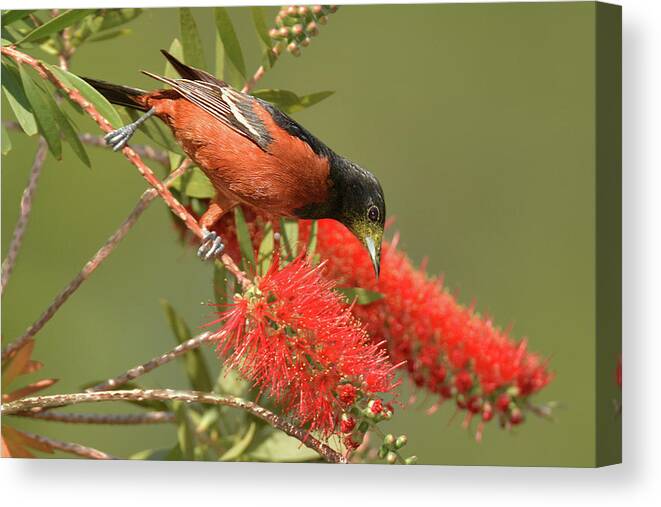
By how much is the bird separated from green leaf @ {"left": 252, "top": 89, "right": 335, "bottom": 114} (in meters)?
0.02

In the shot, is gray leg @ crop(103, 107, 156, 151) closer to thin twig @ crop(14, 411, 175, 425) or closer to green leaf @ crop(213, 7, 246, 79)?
green leaf @ crop(213, 7, 246, 79)

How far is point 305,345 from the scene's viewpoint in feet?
8.62

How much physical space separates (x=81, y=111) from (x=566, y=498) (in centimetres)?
154

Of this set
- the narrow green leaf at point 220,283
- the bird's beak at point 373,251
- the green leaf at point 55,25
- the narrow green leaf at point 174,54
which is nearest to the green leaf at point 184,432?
the narrow green leaf at point 220,283

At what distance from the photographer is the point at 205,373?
3.13 metres

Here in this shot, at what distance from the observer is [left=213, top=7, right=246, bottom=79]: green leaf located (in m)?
2.93

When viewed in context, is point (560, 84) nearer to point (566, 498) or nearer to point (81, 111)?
point (566, 498)

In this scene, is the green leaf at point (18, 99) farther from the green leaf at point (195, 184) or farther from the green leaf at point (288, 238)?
the green leaf at point (288, 238)

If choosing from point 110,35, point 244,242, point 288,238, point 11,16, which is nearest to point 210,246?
point 244,242

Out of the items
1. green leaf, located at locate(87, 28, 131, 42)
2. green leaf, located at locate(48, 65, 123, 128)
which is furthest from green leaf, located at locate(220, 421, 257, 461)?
green leaf, located at locate(87, 28, 131, 42)

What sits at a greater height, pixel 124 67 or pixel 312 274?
pixel 124 67

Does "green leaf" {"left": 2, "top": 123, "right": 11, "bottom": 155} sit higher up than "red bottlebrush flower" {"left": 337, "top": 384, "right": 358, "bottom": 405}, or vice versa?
"green leaf" {"left": 2, "top": 123, "right": 11, "bottom": 155}

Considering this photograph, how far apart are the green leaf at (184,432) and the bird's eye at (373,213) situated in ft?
2.23

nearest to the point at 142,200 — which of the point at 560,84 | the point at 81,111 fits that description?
Result: the point at 81,111
